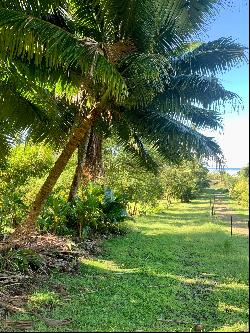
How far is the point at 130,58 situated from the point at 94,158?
5.54 m

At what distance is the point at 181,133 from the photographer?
9008 mm

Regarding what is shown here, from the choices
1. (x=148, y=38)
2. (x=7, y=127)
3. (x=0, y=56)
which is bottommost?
(x=7, y=127)

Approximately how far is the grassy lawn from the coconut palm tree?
1447 mm

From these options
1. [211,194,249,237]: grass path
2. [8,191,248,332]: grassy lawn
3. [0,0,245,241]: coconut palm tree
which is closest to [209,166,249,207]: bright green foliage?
[211,194,249,237]: grass path

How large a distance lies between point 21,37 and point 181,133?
510 cm

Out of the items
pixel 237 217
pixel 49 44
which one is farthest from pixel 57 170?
pixel 237 217

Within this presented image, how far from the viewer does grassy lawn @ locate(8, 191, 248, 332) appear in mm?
2615

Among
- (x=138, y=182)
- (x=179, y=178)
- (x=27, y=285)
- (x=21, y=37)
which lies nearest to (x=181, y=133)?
(x=27, y=285)

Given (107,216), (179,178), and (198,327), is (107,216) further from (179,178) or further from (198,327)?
(179,178)

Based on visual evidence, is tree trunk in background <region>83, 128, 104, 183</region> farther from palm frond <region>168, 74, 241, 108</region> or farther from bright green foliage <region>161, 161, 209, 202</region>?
bright green foliage <region>161, 161, 209, 202</region>

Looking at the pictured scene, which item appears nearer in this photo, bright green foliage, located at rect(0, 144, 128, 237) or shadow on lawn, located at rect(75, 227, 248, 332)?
shadow on lawn, located at rect(75, 227, 248, 332)

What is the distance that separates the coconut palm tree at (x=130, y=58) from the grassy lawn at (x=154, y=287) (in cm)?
145

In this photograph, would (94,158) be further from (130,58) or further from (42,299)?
(42,299)

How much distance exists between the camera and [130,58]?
19.4 feet
